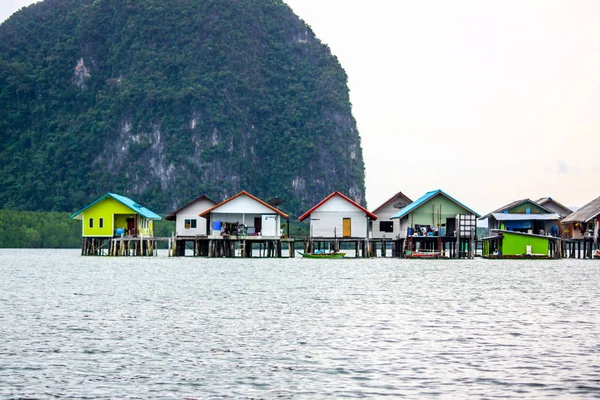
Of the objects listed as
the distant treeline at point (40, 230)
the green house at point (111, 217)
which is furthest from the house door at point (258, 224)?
the distant treeline at point (40, 230)

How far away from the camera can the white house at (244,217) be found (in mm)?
70812

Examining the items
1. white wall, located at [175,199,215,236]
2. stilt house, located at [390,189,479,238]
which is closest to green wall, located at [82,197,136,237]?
white wall, located at [175,199,215,236]

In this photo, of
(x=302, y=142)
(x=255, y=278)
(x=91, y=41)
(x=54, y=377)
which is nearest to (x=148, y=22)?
(x=91, y=41)

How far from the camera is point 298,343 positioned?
62.7 ft

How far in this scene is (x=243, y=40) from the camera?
7800 inches

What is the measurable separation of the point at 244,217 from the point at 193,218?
7.51m

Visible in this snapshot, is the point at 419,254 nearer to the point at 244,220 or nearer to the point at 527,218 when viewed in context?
the point at 527,218

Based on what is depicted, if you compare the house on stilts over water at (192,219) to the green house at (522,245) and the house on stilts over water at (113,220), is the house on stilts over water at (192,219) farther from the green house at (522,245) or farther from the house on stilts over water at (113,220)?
the green house at (522,245)

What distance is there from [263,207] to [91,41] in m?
142

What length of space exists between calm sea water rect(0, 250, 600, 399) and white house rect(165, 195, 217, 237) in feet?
134

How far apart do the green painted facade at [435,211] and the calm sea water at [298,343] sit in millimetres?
33726

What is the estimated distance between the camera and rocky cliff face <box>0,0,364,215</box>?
178750 mm

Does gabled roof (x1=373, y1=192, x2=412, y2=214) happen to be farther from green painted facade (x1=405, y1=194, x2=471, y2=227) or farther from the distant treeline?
the distant treeline

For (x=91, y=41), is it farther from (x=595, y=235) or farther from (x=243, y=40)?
(x=595, y=235)
